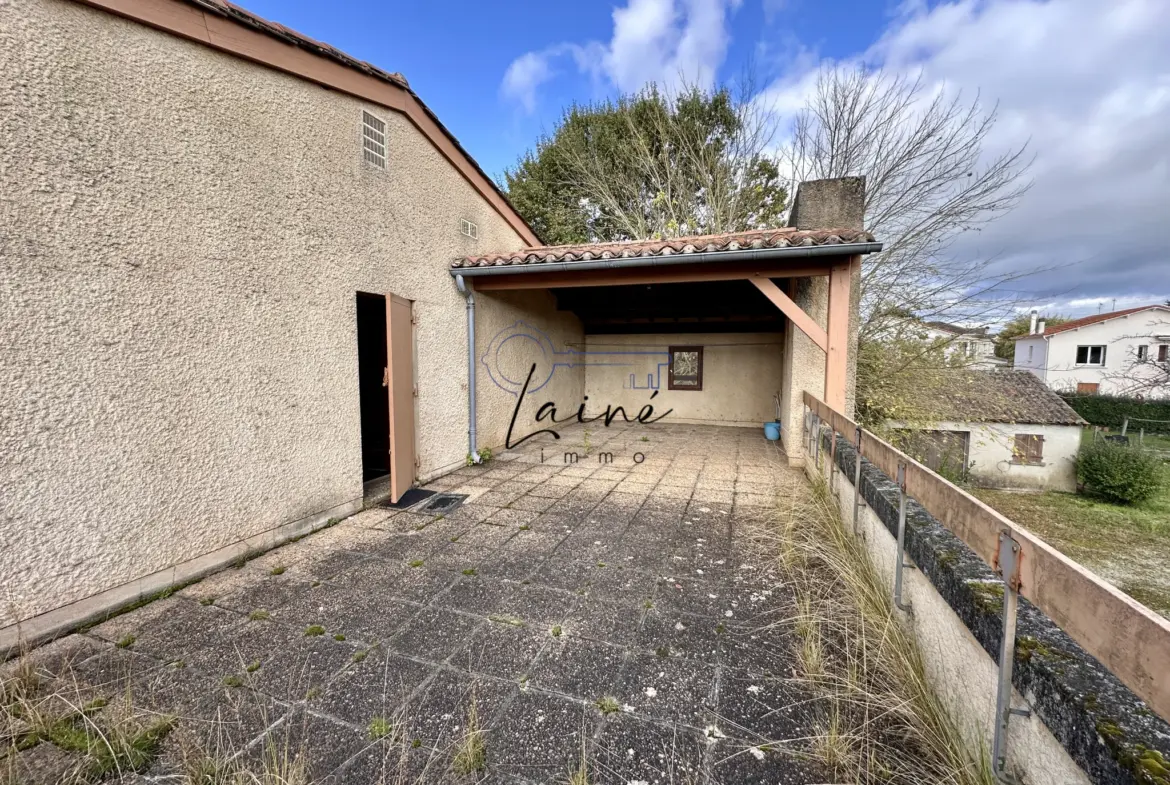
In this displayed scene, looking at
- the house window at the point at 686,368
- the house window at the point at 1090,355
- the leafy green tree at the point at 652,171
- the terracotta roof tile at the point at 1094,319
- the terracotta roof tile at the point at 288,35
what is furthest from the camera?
the house window at the point at 1090,355

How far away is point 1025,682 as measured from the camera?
1.22 metres

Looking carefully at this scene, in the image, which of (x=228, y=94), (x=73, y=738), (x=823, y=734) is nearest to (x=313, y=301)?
(x=228, y=94)

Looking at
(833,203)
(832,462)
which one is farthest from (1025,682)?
(833,203)

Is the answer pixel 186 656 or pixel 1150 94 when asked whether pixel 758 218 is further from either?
pixel 186 656

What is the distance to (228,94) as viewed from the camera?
3281 millimetres

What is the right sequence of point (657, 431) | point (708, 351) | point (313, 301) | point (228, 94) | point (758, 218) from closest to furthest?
point (228, 94)
point (313, 301)
point (657, 431)
point (708, 351)
point (758, 218)

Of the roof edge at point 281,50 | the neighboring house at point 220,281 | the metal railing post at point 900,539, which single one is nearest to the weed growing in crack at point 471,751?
the metal railing post at point 900,539

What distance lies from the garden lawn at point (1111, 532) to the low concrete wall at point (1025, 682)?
954 cm

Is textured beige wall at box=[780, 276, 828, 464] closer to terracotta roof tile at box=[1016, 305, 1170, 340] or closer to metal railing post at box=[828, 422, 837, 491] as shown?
metal railing post at box=[828, 422, 837, 491]

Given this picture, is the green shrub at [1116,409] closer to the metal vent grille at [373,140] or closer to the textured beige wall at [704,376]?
the textured beige wall at [704,376]

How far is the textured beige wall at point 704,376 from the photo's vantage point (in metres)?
10.6

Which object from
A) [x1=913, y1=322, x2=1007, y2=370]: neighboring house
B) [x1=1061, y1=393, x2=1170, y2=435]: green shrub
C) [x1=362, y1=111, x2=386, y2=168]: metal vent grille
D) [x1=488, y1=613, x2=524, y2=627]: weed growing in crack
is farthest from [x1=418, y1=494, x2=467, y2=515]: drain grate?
[x1=1061, y1=393, x2=1170, y2=435]: green shrub

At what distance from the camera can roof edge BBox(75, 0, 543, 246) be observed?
114 inches

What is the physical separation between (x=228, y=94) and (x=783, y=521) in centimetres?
556
